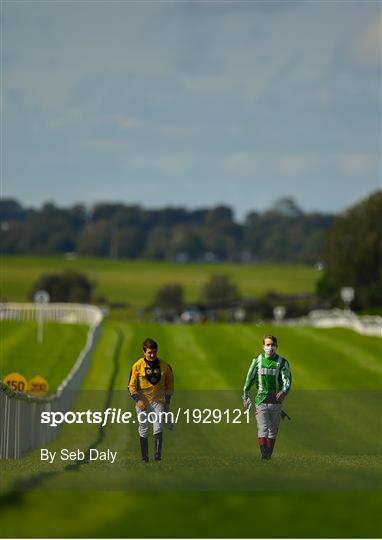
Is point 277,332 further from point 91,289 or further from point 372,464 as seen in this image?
point 91,289

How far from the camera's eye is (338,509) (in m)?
12.2

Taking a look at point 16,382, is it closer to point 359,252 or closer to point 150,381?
point 150,381

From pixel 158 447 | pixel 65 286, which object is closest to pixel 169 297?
pixel 65 286

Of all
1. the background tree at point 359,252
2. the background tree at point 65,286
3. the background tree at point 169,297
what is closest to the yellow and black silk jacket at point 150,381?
the background tree at point 359,252

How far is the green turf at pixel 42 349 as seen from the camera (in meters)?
46.8

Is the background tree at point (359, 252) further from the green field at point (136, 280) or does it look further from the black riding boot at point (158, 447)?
the black riding boot at point (158, 447)

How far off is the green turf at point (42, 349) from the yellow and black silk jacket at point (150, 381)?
62.9ft

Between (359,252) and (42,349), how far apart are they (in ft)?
241

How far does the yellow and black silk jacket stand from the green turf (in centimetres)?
1917

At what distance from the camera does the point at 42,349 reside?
56562 millimetres

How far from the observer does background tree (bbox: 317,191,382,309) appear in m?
126

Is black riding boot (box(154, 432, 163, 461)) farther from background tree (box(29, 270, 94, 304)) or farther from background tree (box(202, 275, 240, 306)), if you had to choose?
background tree (box(202, 275, 240, 306))

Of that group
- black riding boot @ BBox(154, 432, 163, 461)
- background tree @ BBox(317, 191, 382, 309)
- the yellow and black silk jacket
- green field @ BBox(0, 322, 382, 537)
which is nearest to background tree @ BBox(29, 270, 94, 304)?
background tree @ BBox(317, 191, 382, 309)

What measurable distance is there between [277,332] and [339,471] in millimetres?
52234
